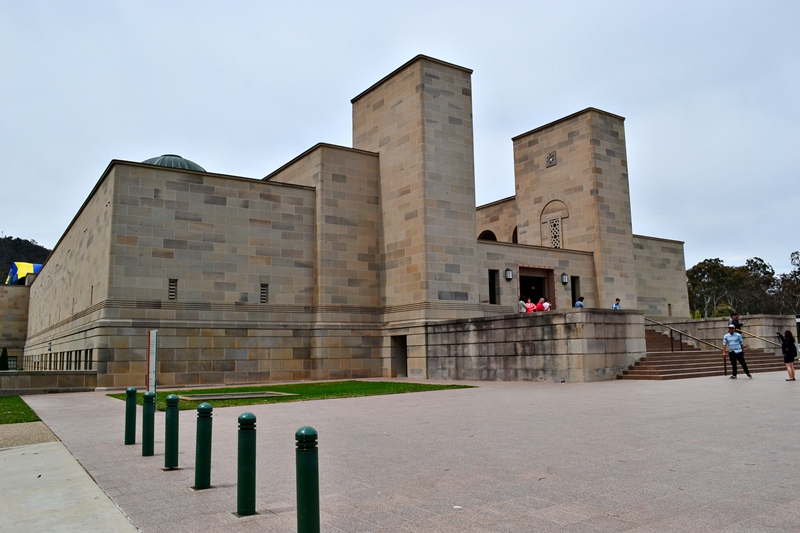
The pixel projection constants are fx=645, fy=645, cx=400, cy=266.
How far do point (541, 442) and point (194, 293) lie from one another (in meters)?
19.7

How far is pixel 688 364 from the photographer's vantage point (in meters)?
22.5

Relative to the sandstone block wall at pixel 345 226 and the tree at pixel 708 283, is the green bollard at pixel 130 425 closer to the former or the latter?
the sandstone block wall at pixel 345 226

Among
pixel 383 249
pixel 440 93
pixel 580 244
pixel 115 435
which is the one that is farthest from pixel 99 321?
pixel 580 244

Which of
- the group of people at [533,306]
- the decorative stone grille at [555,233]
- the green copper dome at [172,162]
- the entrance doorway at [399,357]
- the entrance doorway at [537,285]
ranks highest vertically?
the green copper dome at [172,162]

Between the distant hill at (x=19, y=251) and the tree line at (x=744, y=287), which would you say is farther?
the distant hill at (x=19, y=251)

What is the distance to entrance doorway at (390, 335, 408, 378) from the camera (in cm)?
2822

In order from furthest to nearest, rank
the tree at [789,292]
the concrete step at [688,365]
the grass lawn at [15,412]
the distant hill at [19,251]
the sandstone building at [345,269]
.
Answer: the distant hill at [19,251] → the tree at [789,292] → the sandstone building at [345,269] → the concrete step at [688,365] → the grass lawn at [15,412]

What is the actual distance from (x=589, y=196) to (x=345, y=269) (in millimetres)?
14171

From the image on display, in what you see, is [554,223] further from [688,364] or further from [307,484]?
[307,484]

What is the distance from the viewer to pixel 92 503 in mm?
6242

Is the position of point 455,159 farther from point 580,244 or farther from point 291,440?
point 291,440

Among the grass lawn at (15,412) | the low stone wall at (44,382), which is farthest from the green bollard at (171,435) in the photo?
the low stone wall at (44,382)

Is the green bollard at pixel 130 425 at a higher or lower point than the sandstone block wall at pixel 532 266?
lower

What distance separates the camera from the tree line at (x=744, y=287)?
249ft
